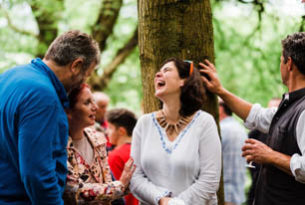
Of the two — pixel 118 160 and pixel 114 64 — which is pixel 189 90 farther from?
pixel 114 64

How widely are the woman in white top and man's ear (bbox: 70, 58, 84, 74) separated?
0.89 m

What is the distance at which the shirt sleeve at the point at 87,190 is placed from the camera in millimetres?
3078

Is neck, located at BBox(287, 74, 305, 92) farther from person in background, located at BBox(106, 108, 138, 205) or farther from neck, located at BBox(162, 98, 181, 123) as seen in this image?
person in background, located at BBox(106, 108, 138, 205)

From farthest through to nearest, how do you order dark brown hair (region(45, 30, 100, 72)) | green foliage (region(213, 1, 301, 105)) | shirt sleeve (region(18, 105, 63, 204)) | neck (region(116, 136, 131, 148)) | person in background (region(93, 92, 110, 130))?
person in background (region(93, 92, 110, 130)) → green foliage (region(213, 1, 301, 105)) → neck (region(116, 136, 131, 148)) → dark brown hair (region(45, 30, 100, 72)) → shirt sleeve (region(18, 105, 63, 204))

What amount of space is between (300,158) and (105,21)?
309 inches

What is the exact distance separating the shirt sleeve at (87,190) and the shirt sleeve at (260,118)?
155 centimetres

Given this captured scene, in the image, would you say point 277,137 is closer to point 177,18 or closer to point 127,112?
point 177,18

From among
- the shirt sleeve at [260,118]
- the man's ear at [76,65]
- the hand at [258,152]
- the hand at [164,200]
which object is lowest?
the hand at [164,200]

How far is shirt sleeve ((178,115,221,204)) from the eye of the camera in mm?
3344

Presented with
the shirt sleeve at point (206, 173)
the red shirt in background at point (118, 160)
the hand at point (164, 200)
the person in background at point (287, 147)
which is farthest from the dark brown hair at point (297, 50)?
the red shirt in background at point (118, 160)

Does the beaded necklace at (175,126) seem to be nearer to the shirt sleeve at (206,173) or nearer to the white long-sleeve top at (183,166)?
the white long-sleeve top at (183,166)

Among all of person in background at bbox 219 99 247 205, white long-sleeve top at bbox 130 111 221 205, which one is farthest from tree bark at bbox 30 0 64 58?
white long-sleeve top at bbox 130 111 221 205

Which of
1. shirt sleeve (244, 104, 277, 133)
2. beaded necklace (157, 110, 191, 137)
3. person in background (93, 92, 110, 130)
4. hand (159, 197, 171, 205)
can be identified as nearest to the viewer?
hand (159, 197, 171, 205)

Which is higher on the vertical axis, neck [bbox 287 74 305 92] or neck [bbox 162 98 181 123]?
neck [bbox 287 74 305 92]
